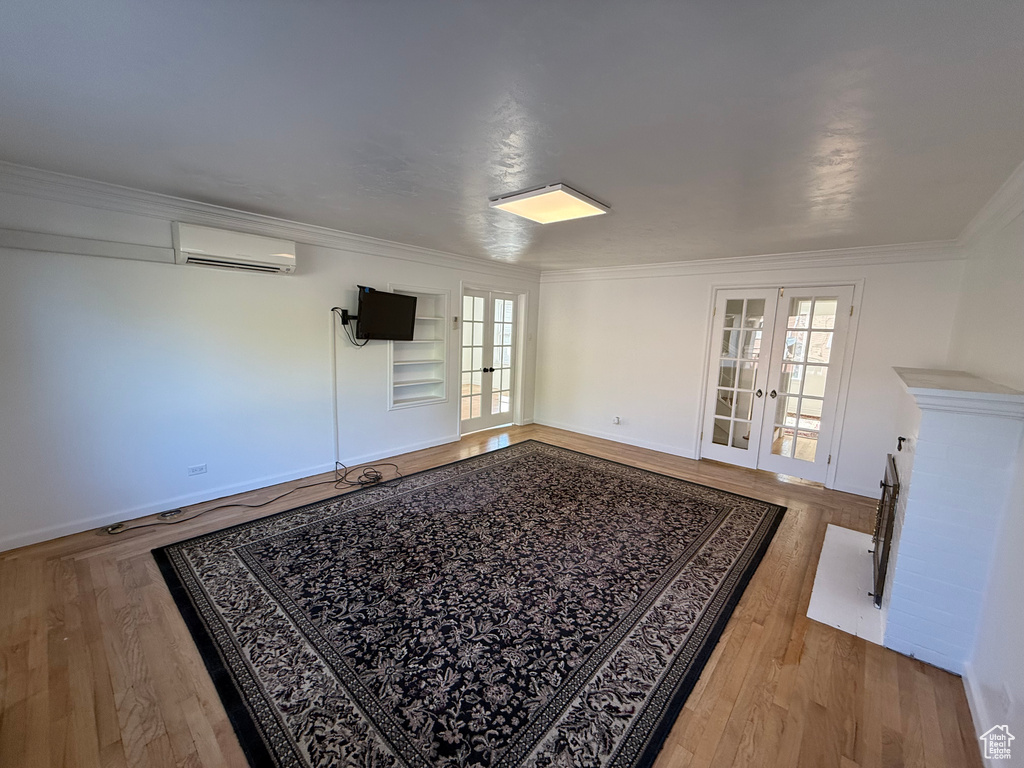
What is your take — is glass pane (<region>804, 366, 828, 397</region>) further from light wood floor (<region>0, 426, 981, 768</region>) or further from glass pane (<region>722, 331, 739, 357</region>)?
light wood floor (<region>0, 426, 981, 768</region>)

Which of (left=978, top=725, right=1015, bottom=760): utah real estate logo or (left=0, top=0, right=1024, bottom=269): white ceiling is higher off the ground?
(left=0, top=0, right=1024, bottom=269): white ceiling

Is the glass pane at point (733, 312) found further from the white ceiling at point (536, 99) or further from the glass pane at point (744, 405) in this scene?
the white ceiling at point (536, 99)

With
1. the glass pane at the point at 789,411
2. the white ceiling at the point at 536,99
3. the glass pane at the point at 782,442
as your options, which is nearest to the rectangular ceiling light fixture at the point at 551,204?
the white ceiling at the point at 536,99

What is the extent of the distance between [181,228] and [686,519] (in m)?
4.37

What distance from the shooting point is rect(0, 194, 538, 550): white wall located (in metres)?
2.62

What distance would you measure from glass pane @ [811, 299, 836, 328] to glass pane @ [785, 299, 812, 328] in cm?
5

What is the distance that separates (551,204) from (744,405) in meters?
3.36

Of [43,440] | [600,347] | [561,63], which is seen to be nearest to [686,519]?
[600,347]

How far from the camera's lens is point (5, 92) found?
5.09 ft

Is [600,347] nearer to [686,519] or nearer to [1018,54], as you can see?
[686,519]

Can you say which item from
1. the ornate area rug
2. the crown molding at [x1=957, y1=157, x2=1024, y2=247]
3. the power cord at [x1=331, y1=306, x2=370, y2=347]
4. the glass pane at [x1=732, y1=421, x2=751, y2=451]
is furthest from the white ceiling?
the glass pane at [x1=732, y1=421, x2=751, y2=451]

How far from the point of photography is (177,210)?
300 cm

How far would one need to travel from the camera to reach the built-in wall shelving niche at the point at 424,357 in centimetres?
479

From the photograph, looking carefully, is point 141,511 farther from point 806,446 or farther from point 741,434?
point 806,446
